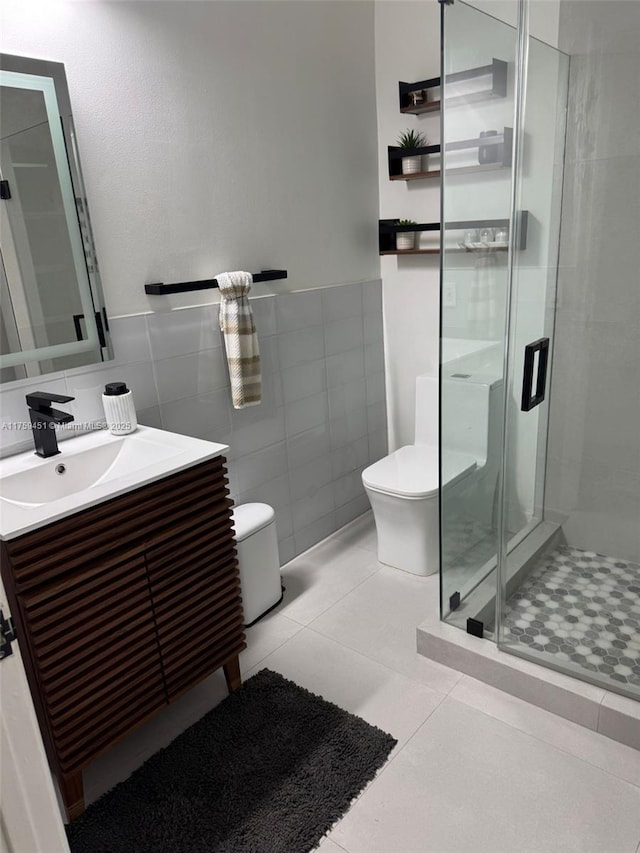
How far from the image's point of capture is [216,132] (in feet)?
7.79

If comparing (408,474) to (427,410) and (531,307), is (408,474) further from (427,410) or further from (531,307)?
(531,307)

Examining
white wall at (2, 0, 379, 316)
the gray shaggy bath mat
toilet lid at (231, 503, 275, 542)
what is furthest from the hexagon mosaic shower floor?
white wall at (2, 0, 379, 316)

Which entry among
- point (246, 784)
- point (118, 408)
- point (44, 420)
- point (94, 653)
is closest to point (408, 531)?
point (246, 784)

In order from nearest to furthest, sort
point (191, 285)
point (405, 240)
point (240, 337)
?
point (191, 285), point (240, 337), point (405, 240)

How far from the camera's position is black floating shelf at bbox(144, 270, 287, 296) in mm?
2203

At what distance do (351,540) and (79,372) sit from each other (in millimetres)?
1669

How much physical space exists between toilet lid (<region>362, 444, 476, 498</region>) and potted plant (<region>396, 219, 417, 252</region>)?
3.21 feet

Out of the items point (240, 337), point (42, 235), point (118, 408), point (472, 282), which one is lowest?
point (118, 408)

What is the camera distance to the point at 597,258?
93.4 inches

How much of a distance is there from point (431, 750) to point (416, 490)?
1044 millimetres

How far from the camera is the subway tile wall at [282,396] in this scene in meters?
2.18

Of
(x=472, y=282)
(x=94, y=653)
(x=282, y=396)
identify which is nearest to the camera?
(x=94, y=653)

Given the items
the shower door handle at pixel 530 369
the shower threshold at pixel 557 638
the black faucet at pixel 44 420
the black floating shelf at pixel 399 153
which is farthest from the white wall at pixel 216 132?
the shower threshold at pixel 557 638

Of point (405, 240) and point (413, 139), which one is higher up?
point (413, 139)
